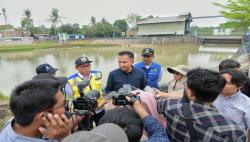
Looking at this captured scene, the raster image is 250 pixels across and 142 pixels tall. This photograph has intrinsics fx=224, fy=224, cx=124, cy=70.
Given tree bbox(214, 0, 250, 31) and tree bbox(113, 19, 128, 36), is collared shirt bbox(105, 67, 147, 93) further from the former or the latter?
tree bbox(113, 19, 128, 36)

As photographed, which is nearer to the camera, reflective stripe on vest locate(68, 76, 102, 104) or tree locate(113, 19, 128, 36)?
reflective stripe on vest locate(68, 76, 102, 104)

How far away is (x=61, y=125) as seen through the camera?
1062mm

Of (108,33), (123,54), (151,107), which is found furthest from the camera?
(108,33)

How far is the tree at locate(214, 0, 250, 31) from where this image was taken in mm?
11234

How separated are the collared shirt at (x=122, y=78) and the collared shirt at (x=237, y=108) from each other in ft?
3.68

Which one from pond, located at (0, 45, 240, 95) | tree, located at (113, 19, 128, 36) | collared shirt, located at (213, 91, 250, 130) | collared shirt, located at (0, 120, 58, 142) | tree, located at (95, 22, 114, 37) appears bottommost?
pond, located at (0, 45, 240, 95)

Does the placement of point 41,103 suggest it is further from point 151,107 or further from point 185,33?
point 185,33

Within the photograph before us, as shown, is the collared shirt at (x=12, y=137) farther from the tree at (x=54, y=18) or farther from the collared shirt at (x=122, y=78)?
the tree at (x=54, y=18)

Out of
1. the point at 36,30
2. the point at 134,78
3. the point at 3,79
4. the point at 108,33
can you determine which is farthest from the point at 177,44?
the point at 36,30

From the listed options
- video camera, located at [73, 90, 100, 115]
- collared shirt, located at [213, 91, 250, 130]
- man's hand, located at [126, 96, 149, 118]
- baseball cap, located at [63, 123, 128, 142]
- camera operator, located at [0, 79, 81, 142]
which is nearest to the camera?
baseball cap, located at [63, 123, 128, 142]

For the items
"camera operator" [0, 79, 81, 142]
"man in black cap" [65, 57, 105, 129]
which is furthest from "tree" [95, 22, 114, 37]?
"camera operator" [0, 79, 81, 142]

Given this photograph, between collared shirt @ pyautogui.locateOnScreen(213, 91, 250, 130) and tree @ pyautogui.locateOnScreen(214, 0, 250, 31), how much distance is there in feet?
35.9

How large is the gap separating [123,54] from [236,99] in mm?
1367

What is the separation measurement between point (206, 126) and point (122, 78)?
163 centimetres
